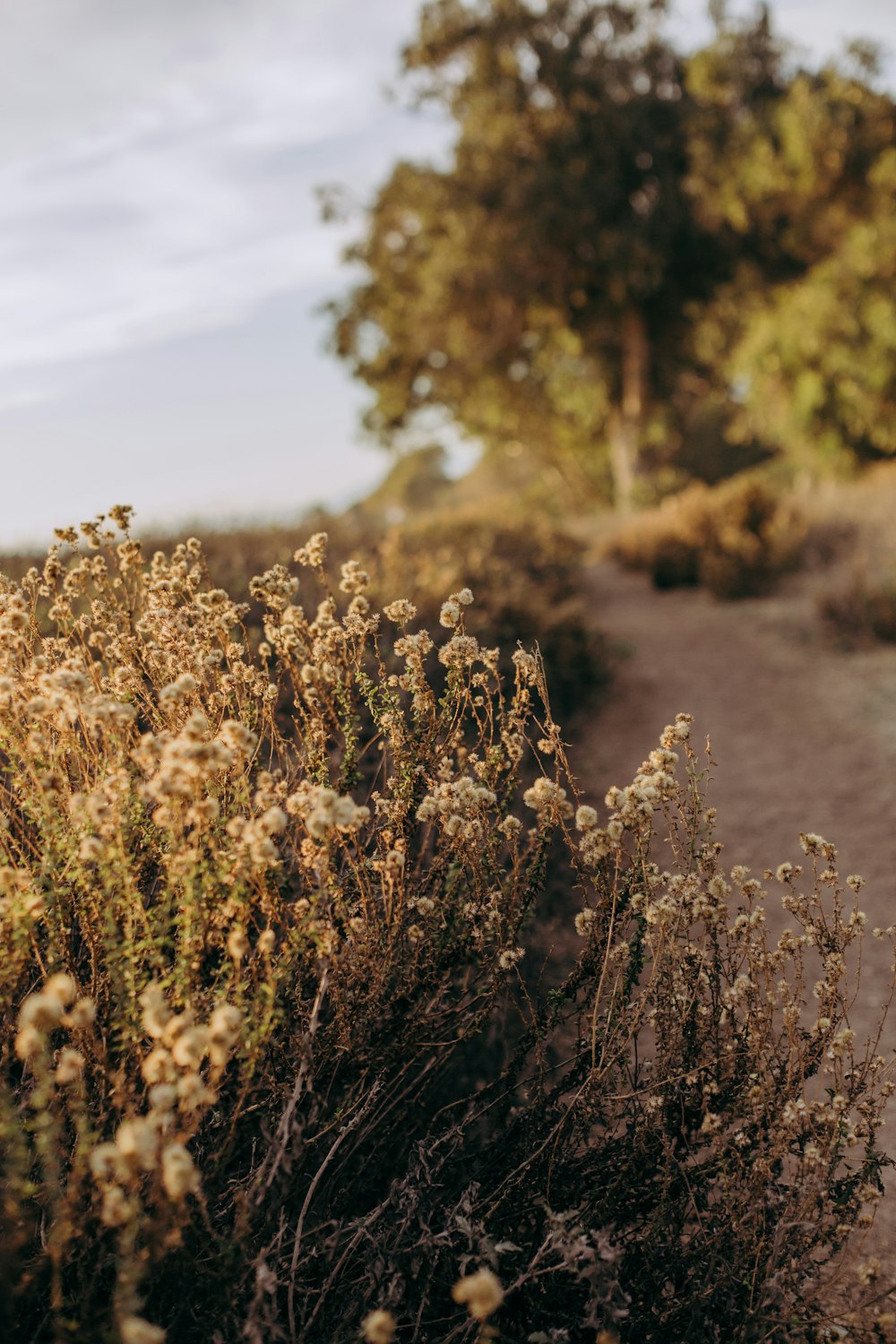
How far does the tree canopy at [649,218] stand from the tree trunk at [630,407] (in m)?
0.06

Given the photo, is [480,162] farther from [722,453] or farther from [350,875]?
[722,453]

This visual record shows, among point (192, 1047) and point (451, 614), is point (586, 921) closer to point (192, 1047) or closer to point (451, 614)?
point (451, 614)

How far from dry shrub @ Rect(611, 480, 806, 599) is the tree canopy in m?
6.47

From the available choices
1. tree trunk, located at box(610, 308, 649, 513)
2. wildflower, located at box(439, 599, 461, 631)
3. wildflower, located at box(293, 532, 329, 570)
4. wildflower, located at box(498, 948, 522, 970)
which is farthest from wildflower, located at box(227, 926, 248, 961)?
tree trunk, located at box(610, 308, 649, 513)

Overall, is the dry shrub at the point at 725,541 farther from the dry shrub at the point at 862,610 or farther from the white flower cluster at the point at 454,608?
the white flower cluster at the point at 454,608

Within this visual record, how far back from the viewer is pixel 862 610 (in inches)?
316

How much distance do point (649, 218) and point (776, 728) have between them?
46.5 ft

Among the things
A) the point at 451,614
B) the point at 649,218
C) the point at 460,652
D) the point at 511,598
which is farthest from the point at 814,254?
the point at 460,652

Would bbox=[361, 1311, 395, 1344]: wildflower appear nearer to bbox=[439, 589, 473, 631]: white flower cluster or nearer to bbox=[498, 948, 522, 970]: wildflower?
bbox=[498, 948, 522, 970]: wildflower

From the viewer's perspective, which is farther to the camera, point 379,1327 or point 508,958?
point 508,958

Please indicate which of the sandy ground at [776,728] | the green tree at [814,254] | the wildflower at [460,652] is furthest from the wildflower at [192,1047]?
the green tree at [814,254]

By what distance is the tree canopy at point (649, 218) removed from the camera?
1578cm

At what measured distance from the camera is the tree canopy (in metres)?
15.8

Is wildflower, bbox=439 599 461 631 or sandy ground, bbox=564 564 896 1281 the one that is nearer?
wildflower, bbox=439 599 461 631
